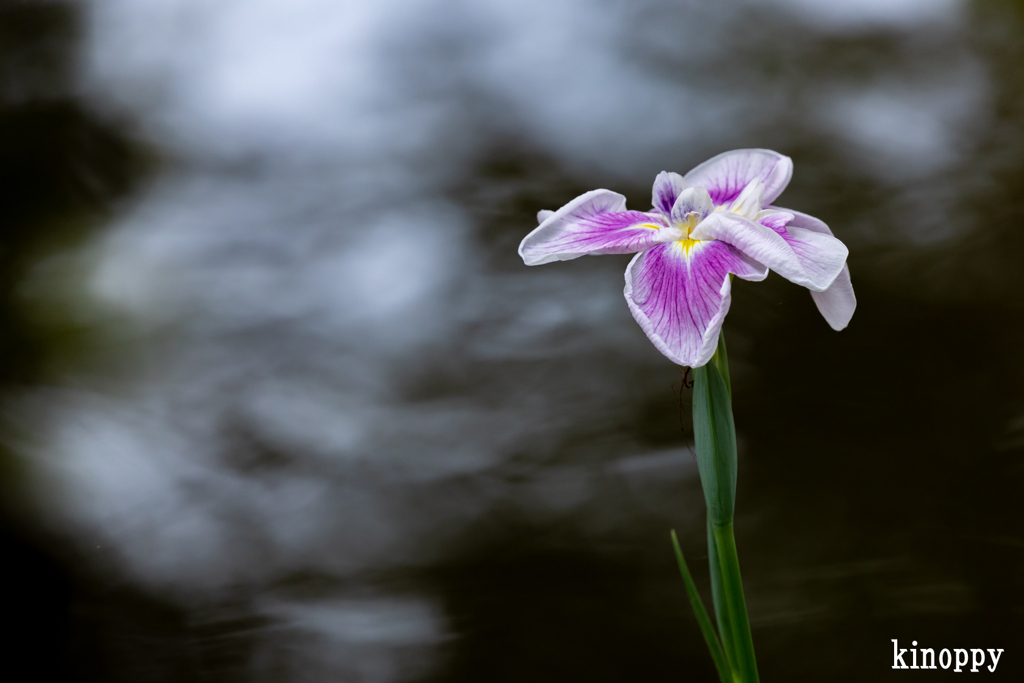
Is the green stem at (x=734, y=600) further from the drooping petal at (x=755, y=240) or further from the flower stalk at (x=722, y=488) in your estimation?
the drooping petal at (x=755, y=240)

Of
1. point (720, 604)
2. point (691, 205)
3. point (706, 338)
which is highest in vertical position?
point (691, 205)

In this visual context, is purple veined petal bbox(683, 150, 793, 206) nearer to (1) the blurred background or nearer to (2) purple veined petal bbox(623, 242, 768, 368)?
(2) purple veined petal bbox(623, 242, 768, 368)

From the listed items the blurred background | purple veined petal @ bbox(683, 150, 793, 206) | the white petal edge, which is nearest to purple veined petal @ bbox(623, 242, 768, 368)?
the white petal edge

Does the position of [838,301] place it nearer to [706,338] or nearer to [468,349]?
[706,338]

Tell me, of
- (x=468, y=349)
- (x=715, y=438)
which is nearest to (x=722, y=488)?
(x=715, y=438)

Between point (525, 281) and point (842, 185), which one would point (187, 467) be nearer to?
point (525, 281)

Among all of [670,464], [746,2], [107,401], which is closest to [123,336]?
[107,401]
